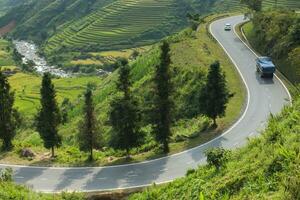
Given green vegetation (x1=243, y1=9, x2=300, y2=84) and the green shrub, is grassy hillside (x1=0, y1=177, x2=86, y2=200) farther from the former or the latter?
green vegetation (x1=243, y1=9, x2=300, y2=84)

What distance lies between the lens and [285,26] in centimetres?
6372

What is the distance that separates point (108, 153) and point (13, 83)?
356 ft

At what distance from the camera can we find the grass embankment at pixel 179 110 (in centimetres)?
4216

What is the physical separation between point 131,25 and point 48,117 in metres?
138

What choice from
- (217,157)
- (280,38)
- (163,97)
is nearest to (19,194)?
(217,157)

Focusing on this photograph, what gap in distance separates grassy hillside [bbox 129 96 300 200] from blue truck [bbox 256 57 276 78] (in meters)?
29.0

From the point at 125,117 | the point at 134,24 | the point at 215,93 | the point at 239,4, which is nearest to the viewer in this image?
the point at 125,117

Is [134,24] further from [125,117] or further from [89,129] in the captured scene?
[125,117]

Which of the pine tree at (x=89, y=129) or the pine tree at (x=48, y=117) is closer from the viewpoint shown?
the pine tree at (x=89, y=129)

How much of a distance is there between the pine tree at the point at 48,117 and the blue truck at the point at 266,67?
28.2 m

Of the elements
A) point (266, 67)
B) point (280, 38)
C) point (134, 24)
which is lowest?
point (134, 24)

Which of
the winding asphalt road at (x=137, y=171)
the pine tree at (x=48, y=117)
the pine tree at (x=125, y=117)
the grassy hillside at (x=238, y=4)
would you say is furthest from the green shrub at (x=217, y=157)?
the grassy hillside at (x=238, y=4)

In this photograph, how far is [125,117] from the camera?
39219 millimetres

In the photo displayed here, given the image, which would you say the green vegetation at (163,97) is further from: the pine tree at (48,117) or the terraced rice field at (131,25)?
the terraced rice field at (131,25)
